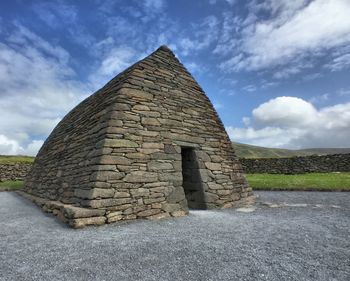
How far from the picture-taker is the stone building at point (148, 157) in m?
6.82

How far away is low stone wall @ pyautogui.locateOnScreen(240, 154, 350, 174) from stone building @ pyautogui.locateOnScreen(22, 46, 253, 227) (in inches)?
610

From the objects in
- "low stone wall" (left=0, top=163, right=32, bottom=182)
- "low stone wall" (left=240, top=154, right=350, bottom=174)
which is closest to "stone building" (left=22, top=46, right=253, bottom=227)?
"low stone wall" (left=240, top=154, right=350, bottom=174)

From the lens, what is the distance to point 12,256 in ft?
13.9

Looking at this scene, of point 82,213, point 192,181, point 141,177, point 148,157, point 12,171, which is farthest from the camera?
point 12,171

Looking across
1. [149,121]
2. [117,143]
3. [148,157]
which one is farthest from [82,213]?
[149,121]

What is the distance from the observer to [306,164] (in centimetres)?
2372

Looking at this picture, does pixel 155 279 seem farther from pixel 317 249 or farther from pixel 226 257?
pixel 317 249

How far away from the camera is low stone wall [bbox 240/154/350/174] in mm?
22700

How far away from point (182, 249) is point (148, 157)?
3.72 meters

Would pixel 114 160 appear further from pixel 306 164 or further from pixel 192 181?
pixel 306 164

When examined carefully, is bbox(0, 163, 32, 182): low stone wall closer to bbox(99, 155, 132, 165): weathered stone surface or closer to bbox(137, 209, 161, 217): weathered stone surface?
bbox(99, 155, 132, 165): weathered stone surface

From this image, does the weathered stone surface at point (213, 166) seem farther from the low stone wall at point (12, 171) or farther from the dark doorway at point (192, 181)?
the low stone wall at point (12, 171)

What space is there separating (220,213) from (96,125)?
4552 millimetres

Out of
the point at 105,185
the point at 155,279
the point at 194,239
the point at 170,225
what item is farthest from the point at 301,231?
the point at 105,185
